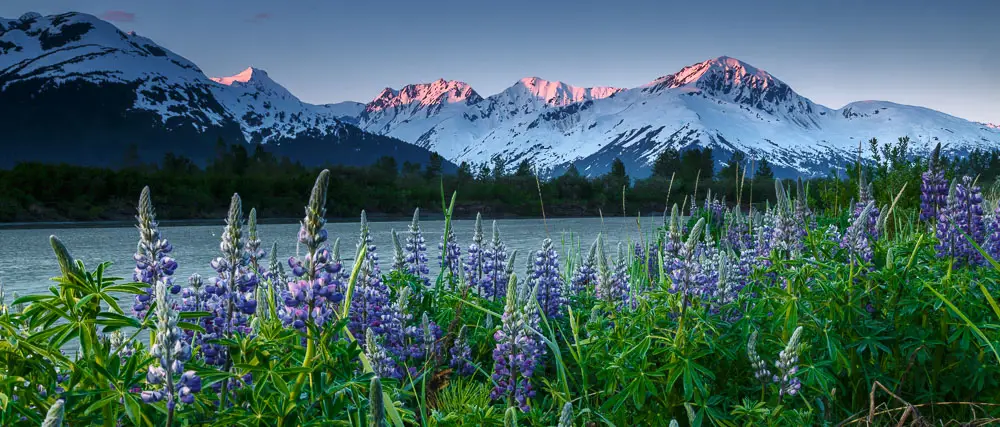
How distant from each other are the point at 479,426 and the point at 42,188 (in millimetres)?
42590

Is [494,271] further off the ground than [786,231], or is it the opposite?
[786,231]

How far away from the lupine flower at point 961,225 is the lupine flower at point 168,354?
417 cm

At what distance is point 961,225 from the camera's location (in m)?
4.12

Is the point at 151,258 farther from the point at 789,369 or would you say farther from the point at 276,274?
the point at 789,369

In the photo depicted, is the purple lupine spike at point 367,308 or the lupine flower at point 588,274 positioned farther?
the lupine flower at point 588,274

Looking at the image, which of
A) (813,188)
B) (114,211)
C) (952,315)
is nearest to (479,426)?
(952,315)

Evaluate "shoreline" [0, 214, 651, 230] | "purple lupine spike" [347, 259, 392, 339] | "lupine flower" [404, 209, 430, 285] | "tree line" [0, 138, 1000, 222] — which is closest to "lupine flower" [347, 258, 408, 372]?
"purple lupine spike" [347, 259, 392, 339]

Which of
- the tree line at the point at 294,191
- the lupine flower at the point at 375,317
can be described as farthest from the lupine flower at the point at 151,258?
the tree line at the point at 294,191

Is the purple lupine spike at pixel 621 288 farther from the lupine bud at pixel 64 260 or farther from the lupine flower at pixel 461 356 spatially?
the lupine bud at pixel 64 260

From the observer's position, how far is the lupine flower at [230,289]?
209 centimetres

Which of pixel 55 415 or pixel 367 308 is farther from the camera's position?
pixel 367 308

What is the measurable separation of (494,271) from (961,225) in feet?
10.9

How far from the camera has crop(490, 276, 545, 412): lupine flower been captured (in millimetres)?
2939

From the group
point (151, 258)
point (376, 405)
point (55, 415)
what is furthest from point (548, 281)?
point (55, 415)
